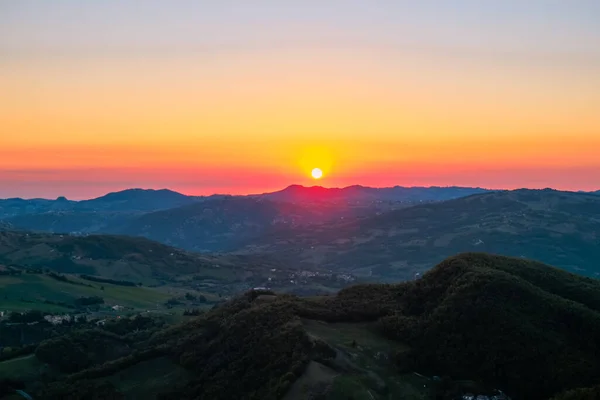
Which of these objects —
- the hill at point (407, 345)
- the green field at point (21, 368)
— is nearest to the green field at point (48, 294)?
the green field at point (21, 368)

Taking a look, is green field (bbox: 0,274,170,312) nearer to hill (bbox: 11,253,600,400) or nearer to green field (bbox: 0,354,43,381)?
green field (bbox: 0,354,43,381)

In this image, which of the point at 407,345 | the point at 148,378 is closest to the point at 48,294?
the point at 148,378

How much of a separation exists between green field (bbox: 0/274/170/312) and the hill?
8947cm

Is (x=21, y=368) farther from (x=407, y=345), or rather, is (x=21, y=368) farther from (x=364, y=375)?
(x=407, y=345)

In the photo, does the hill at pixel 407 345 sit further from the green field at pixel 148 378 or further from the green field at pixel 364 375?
the green field at pixel 148 378

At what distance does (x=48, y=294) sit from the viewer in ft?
595

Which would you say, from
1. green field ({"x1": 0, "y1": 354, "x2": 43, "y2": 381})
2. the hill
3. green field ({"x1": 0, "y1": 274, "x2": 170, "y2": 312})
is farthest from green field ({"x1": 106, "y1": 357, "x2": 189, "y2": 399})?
green field ({"x1": 0, "y1": 274, "x2": 170, "y2": 312})

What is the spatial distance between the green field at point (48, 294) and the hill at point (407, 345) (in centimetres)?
8947

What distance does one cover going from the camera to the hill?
6222 cm

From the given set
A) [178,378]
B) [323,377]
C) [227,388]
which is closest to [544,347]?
[323,377]

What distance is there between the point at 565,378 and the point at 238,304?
51.7m

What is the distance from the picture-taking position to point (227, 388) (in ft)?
225

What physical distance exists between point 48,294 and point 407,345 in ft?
468

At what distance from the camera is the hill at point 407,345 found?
2450 inches
